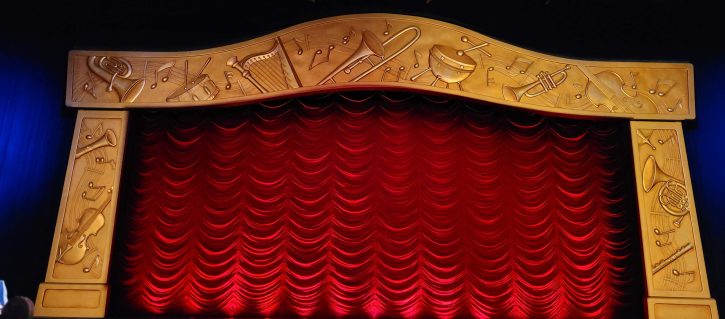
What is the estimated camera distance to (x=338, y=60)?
4.81 metres

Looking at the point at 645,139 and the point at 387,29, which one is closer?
the point at 645,139

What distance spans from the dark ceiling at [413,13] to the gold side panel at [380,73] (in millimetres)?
180

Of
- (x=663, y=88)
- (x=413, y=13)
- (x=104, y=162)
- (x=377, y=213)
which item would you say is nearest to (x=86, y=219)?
(x=104, y=162)

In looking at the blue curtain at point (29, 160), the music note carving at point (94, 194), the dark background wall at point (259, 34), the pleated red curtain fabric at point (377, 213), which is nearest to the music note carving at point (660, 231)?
the pleated red curtain fabric at point (377, 213)

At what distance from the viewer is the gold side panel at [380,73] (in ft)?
15.7

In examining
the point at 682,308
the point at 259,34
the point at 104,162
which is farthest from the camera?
the point at 259,34

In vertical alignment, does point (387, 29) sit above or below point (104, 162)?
above

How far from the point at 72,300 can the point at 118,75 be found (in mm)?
1764

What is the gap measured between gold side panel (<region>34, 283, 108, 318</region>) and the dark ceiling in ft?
6.39

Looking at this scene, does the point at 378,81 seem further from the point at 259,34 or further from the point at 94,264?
the point at 94,264

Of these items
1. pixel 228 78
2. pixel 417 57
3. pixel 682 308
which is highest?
pixel 417 57

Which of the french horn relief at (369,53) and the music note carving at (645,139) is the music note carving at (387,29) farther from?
the music note carving at (645,139)

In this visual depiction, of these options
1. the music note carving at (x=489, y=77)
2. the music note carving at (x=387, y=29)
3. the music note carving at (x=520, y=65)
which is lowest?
the music note carving at (x=489, y=77)

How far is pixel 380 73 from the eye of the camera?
15.7 feet
